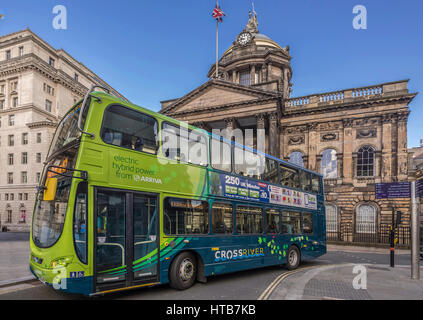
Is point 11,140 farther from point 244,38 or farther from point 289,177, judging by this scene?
point 289,177

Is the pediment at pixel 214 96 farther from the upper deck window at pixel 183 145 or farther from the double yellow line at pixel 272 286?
the upper deck window at pixel 183 145

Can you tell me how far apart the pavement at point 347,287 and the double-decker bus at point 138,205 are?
Result: 5.50 feet

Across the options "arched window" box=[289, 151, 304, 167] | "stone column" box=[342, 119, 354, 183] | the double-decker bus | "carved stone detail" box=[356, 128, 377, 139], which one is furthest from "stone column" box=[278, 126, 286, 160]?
the double-decker bus

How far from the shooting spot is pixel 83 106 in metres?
5.73

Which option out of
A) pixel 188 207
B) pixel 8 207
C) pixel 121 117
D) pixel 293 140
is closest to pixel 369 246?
pixel 293 140

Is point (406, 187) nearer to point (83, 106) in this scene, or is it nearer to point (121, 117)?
point (121, 117)

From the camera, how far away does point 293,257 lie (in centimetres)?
1122

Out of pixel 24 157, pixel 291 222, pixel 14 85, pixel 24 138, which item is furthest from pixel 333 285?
pixel 14 85

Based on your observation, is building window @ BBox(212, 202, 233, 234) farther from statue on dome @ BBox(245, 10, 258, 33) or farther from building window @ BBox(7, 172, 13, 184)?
building window @ BBox(7, 172, 13, 184)

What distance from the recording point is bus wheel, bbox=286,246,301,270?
35.8 ft

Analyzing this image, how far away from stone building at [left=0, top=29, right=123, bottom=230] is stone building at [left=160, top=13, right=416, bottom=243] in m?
21.5

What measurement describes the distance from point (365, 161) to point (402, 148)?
10.6 feet

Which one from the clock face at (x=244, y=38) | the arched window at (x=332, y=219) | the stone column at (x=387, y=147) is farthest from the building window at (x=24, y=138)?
the stone column at (x=387, y=147)

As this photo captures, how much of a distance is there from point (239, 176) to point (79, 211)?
15.9 ft
